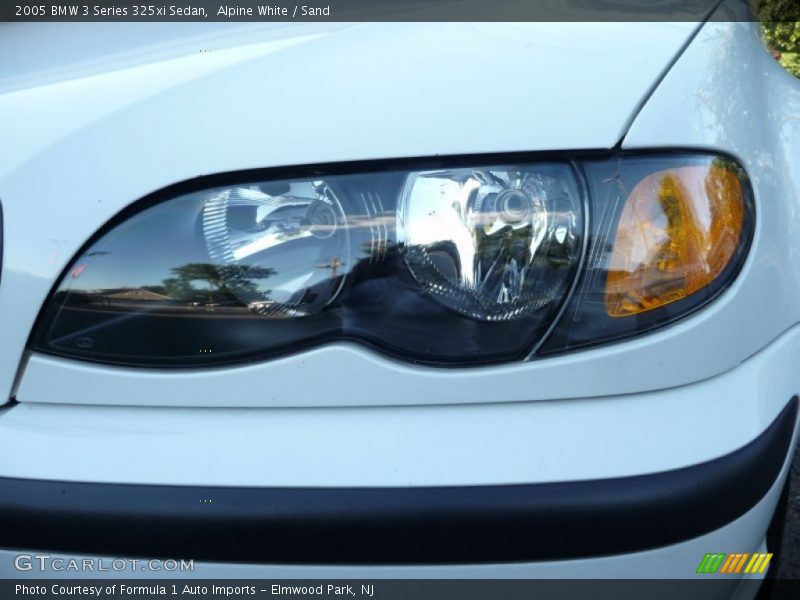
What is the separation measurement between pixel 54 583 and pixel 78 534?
0.09 meters

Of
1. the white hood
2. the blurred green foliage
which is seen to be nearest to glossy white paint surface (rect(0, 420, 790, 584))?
the white hood

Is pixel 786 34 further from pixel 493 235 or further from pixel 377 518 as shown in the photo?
pixel 377 518

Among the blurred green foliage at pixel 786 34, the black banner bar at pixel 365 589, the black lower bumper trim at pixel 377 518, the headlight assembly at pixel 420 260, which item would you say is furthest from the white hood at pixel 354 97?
the blurred green foliage at pixel 786 34

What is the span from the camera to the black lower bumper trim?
106cm

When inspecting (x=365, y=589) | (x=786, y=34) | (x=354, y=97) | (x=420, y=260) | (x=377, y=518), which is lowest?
(x=365, y=589)

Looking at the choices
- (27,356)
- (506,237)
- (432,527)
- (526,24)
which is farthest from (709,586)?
(27,356)

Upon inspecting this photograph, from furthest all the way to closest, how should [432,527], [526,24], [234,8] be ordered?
[234,8] < [526,24] < [432,527]

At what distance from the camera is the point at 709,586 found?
114 centimetres

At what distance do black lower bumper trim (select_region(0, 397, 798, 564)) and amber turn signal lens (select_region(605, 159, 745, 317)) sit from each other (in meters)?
0.22

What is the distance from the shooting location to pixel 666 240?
1126 mm

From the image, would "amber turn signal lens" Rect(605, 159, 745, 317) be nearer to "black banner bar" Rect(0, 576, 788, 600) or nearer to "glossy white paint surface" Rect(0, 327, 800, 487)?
"glossy white paint surface" Rect(0, 327, 800, 487)

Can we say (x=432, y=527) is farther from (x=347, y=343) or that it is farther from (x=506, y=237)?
(x=506, y=237)

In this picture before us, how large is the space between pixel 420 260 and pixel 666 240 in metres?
0.32

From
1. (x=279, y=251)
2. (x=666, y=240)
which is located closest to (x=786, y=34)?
(x=666, y=240)
